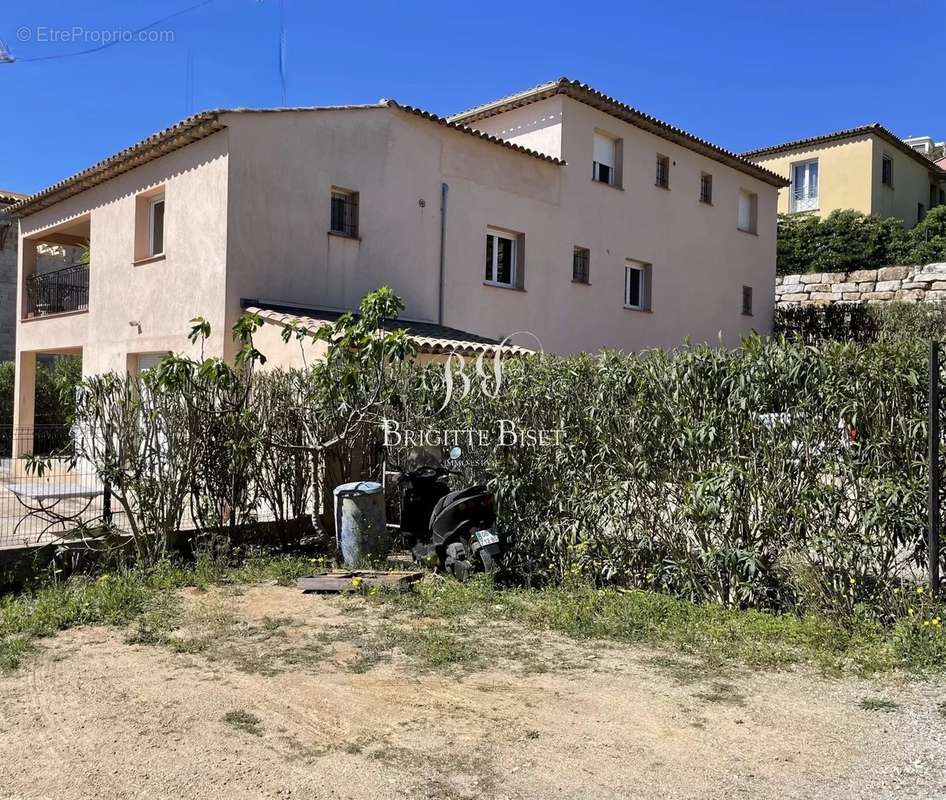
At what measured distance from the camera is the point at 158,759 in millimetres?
3742

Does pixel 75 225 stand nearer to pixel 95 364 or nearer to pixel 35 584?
pixel 95 364

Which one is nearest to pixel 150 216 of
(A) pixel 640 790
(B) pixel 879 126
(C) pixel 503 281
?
(C) pixel 503 281

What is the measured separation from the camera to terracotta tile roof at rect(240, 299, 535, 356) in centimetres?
1205

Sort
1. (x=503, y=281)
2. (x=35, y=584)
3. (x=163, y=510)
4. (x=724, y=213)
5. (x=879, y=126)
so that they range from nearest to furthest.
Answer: (x=35, y=584) < (x=163, y=510) < (x=503, y=281) < (x=724, y=213) < (x=879, y=126)

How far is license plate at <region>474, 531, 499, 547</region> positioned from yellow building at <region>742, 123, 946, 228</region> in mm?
26943

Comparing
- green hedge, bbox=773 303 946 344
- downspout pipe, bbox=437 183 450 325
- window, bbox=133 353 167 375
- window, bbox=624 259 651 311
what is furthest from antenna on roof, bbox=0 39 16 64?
green hedge, bbox=773 303 946 344

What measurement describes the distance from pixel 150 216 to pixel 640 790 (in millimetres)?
14613

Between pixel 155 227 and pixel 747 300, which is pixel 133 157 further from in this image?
pixel 747 300

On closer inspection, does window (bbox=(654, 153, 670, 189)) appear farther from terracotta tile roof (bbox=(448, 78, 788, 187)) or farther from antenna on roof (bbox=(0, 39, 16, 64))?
antenna on roof (bbox=(0, 39, 16, 64))

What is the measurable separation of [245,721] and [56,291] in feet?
57.9

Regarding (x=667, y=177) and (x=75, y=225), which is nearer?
(x=75, y=225)

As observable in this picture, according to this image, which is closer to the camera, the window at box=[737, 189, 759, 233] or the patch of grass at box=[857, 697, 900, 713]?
the patch of grass at box=[857, 697, 900, 713]

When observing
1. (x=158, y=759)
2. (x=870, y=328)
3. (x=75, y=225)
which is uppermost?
(x=75, y=225)

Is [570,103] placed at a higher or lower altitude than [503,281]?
higher
